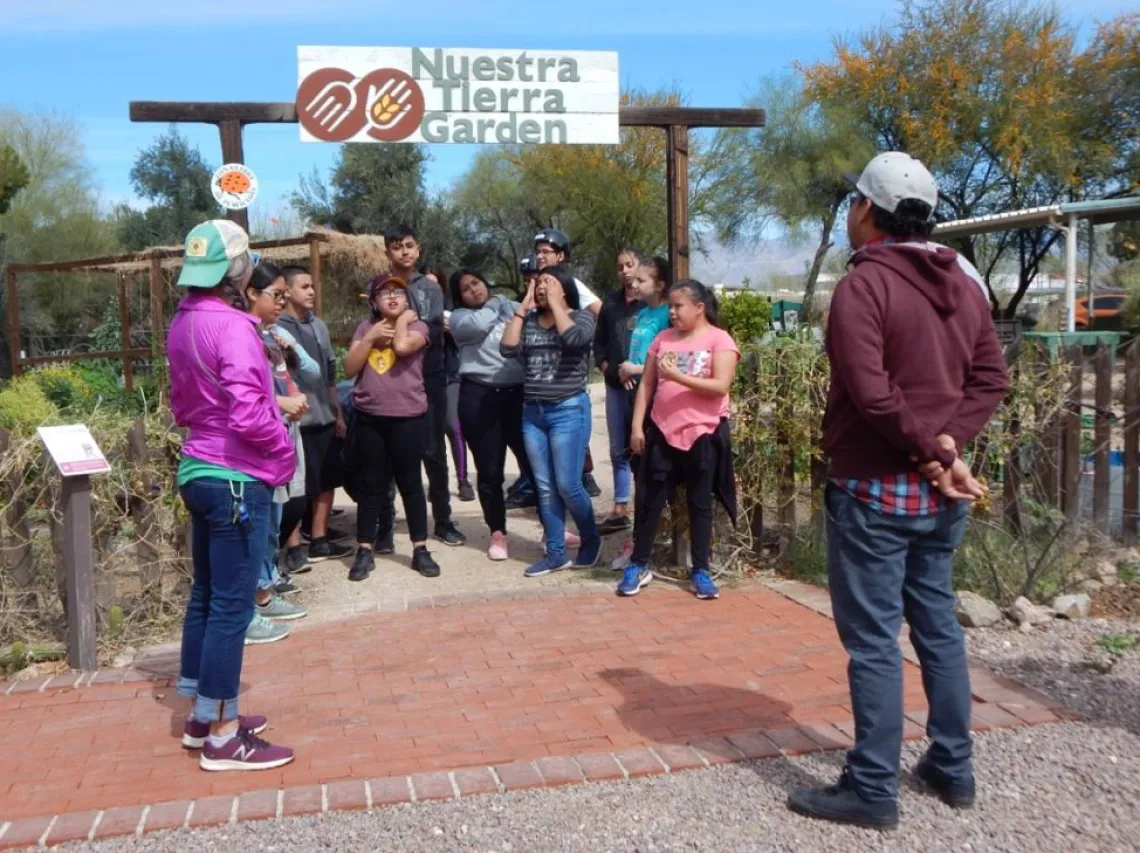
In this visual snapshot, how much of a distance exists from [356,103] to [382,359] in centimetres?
202

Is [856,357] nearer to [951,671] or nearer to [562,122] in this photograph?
[951,671]

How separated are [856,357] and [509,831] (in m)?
1.78

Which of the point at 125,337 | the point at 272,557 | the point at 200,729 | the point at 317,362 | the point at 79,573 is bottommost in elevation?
the point at 200,729

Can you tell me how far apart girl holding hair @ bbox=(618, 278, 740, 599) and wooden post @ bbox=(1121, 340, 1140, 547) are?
2240 millimetres

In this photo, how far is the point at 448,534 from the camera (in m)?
7.22

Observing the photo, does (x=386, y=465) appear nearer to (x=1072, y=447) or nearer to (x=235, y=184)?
(x=235, y=184)

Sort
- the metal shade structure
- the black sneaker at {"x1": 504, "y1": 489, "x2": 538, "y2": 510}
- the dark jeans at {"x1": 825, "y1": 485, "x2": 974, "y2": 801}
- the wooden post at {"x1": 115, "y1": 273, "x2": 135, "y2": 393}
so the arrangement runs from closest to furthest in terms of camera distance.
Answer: the dark jeans at {"x1": 825, "y1": 485, "x2": 974, "y2": 801}
the black sneaker at {"x1": 504, "y1": 489, "x2": 538, "y2": 510}
the metal shade structure
the wooden post at {"x1": 115, "y1": 273, "x2": 135, "y2": 393}

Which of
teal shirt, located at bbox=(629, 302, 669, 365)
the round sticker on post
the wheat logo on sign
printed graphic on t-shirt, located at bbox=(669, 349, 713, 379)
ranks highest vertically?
the wheat logo on sign

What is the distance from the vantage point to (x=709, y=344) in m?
5.69

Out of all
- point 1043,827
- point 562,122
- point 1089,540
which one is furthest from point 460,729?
point 562,122

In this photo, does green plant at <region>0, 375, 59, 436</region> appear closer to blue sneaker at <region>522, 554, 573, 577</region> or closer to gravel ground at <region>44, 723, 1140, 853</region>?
blue sneaker at <region>522, 554, 573, 577</region>

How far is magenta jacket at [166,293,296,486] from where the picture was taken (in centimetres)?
372

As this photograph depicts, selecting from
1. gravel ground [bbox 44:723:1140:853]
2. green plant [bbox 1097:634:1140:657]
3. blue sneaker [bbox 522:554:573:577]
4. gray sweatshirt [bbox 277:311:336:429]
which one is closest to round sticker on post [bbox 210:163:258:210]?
gray sweatshirt [bbox 277:311:336:429]

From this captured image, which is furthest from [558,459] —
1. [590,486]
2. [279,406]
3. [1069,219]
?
[1069,219]
